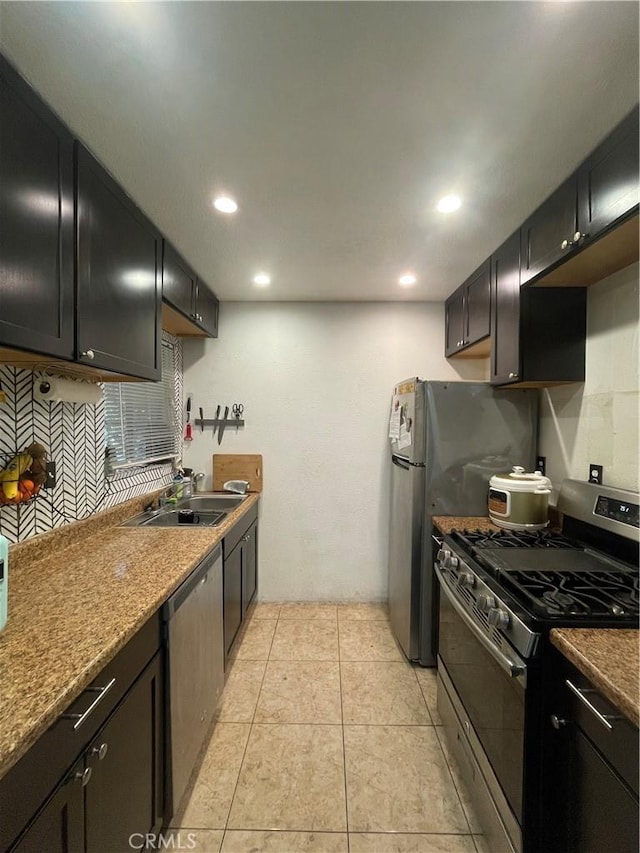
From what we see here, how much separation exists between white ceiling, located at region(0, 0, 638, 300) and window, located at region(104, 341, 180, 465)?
3.44ft

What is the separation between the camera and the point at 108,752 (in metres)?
0.90

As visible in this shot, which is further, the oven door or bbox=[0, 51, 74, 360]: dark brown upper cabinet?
the oven door

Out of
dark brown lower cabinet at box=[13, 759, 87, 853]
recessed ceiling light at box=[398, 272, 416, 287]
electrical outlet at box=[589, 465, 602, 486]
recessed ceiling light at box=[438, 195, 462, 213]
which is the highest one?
recessed ceiling light at box=[398, 272, 416, 287]

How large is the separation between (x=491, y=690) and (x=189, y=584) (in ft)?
3.82

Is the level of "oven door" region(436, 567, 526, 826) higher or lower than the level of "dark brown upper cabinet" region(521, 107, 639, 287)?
lower

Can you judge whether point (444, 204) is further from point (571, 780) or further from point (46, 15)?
point (571, 780)

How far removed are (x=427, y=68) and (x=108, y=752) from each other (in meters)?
2.01

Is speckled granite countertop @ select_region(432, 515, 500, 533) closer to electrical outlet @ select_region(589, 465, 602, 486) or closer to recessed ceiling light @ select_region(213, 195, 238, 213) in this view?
electrical outlet @ select_region(589, 465, 602, 486)

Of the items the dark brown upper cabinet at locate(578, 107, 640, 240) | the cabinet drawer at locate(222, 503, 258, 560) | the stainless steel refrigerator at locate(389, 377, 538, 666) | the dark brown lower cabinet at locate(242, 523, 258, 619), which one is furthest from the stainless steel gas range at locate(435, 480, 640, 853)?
the dark brown lower cabinet at locate(242, 523, 258, 619)

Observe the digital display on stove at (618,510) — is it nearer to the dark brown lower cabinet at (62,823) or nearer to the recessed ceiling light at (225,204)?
the dark brown lower cabinet at (62,823)

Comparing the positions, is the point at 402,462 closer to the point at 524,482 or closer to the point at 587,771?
the point at 524,482

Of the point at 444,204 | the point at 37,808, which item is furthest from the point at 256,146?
the point at 37,808

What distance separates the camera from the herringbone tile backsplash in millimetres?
1338

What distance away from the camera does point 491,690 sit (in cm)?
120
